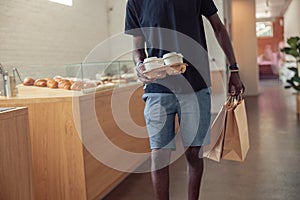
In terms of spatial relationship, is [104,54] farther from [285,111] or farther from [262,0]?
[262,0]

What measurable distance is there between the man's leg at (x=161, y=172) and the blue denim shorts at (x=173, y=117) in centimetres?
5

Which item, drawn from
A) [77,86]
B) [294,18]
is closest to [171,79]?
[77,86]

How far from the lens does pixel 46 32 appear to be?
14.8 feet

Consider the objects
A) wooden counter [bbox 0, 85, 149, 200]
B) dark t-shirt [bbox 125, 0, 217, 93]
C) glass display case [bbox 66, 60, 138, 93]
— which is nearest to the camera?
dark t-shirt [bbox 125, 0, 217, 93]

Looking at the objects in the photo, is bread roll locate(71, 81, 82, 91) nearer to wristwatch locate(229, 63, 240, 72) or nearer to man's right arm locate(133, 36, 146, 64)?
man's right arm locate(133, 36, 146, 64)

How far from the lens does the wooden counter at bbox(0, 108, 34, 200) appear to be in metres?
1.78

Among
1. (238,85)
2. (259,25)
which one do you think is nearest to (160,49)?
(238,85)

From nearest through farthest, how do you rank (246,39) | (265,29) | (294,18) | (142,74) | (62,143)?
(142,74) < (62,143) < (246,39) < (294,18) < (265,29)

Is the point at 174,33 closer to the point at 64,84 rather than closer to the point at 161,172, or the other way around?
the point at 161,172

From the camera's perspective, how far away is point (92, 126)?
8.57 ft

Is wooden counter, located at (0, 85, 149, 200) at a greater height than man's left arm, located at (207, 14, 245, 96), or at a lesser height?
lesser

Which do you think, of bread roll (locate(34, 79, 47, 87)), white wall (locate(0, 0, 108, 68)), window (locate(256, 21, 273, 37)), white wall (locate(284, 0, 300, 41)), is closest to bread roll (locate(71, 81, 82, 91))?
bread roll (locate(34, 79, 47, 87))

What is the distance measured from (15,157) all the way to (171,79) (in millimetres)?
863

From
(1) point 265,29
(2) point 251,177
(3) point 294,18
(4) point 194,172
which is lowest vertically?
(2) point 251,177
